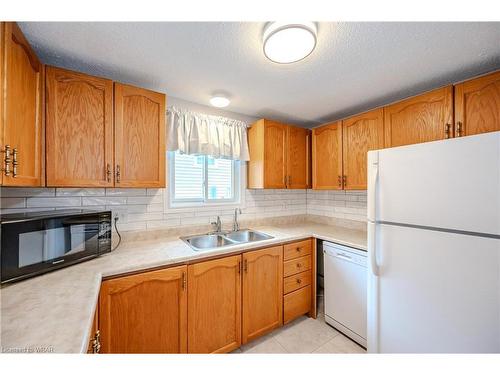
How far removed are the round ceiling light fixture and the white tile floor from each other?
6.90ft

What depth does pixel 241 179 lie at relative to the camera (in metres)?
2.33

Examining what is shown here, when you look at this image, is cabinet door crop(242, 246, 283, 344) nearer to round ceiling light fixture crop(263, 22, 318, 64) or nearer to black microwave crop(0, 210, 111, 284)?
black microwave crop(0, 210, 111, 284)

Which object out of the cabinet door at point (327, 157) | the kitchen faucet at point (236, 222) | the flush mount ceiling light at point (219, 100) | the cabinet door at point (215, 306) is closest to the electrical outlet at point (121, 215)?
the cabinet door at point (215, 306)

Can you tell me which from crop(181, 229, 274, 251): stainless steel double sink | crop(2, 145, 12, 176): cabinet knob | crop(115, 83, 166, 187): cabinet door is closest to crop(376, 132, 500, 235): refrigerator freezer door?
crop(181, 229, 274, 251): stainless steel double sink

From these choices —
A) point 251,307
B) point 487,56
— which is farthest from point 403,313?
point 487,56

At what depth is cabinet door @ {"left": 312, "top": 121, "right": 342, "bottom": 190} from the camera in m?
2.14

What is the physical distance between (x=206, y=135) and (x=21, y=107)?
1.24 metres

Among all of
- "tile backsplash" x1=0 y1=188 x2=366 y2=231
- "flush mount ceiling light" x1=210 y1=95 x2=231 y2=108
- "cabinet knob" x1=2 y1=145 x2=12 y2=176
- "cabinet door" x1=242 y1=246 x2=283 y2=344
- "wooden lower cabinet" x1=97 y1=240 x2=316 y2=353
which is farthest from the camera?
"flush mount ceiling light" x1=210 y1=95 x2=231 y2=108

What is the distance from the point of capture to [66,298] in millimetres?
836

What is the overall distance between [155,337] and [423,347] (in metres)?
1.56

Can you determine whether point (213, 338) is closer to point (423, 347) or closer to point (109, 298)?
point (109, 298)

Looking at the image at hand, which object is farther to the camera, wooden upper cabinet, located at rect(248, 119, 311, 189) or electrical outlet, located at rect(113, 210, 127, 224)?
wooden upper cabinet, located at rect(248, 119, 311, 189)

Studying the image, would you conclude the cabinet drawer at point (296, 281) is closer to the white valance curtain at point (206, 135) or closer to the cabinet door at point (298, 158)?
the cabinet door at point (298, 158)

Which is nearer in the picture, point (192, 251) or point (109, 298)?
point (109, 298)
